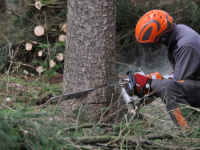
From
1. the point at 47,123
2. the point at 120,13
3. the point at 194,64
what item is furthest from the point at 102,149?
the point at 120,13

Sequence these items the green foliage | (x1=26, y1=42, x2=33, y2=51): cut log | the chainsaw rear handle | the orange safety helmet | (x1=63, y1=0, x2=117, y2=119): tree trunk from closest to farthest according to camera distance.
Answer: the green foliage < (x1=63, y1=0, x2=117, y2=119): tree trunk < the chainsaw rear handle < the orange safety helmet < (x1=26, y1=42, x2=33, y2=51): cut log

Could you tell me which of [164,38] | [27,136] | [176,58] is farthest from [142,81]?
[27,136]

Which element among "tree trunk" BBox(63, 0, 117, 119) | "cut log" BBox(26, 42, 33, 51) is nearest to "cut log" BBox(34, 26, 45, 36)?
"cut log" BBox(26, 42, 33, 51)

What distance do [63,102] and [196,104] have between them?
181cm

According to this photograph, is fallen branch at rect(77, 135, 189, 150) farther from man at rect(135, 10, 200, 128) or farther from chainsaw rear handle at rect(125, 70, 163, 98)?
chainsaw rear handle at rect(125, 70, 163, 98)

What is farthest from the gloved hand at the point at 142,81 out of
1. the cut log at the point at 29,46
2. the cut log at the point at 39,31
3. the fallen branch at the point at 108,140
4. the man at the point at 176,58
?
the cut log at the point at 29,46

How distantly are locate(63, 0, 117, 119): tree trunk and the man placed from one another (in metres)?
0.49

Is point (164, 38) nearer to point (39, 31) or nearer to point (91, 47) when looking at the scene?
point (91, 47)

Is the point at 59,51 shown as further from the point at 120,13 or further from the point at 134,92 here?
the point at 134,92

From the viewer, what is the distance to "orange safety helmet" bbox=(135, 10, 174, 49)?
3.17m

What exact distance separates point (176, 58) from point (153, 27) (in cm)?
52

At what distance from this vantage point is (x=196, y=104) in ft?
10.5

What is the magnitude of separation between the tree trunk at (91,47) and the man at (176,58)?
0.49 metres

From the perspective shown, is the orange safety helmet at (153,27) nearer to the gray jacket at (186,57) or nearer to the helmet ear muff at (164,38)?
the helmet ear muff at (164,38)
